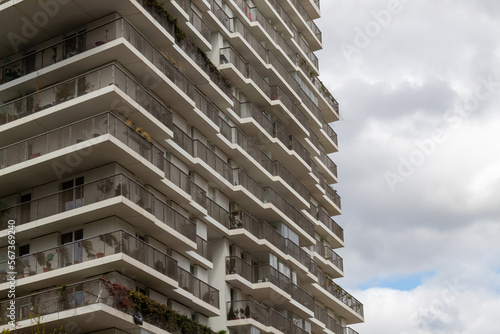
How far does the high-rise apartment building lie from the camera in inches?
Answer: 1832

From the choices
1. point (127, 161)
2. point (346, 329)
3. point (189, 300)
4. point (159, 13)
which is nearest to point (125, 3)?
point (159, 13)

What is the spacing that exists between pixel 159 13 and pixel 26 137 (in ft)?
31.2

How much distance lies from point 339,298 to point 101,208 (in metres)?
32.6

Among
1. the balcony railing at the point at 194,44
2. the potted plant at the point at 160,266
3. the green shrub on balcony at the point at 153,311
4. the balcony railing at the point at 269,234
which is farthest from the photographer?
the balcony railing at the point at 269,234

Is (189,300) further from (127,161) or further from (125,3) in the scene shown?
(125,3)

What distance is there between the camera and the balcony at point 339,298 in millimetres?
72000

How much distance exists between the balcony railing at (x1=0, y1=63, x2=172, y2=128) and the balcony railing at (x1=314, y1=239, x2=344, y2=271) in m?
26.1

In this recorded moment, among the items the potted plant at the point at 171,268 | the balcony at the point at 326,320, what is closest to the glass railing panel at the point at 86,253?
the potted plant at the point at 171,268

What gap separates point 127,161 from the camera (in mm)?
48406

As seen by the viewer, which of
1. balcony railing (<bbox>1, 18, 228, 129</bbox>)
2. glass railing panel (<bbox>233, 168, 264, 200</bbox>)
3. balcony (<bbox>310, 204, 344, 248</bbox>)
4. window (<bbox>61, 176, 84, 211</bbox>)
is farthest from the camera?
balcony (<bbox>310, 204, 344, 248</bbox>)

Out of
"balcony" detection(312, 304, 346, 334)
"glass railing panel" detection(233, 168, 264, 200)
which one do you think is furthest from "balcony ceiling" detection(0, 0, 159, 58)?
"balcony" detection(312, 304, 346, 334)

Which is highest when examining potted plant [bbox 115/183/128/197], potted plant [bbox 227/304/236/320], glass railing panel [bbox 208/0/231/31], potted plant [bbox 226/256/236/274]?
glass railing panel [bbox 208/0/231/31]

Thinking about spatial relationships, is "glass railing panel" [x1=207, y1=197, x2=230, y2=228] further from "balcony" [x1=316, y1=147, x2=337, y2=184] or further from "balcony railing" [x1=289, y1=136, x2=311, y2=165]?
"balcony" [x1=316, y1=147, x2=337, y2=184]

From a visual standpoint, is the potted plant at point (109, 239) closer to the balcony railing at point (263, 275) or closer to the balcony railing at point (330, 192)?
the balcony railing at point (263, 275)
